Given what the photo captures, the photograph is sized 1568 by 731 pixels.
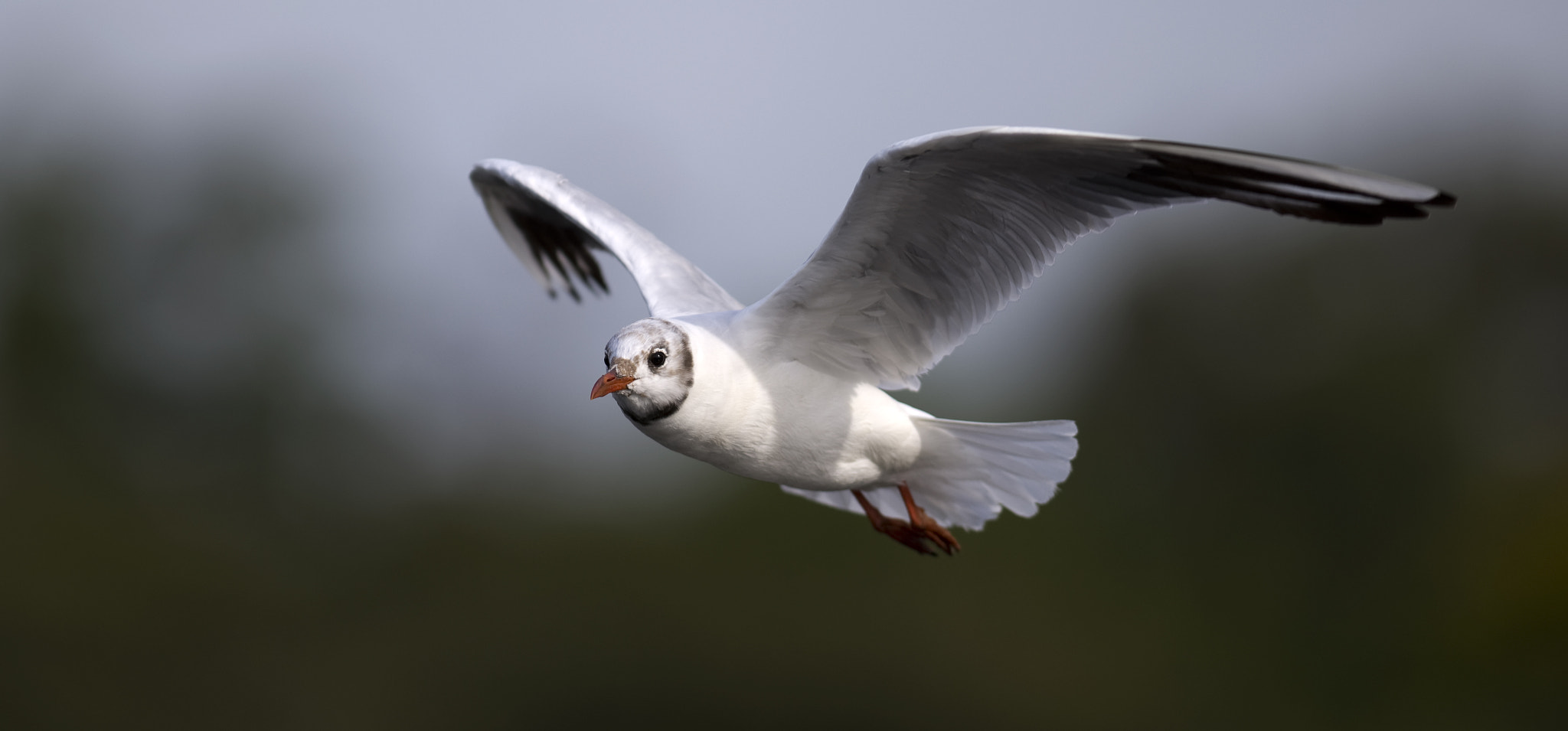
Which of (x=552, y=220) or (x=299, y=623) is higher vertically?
(x=552, y=220)

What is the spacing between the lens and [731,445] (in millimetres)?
4102

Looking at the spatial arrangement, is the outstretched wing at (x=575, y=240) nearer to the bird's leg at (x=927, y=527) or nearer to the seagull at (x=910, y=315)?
the seagull at (x=910, y=315)

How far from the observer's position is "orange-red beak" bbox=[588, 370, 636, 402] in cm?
376

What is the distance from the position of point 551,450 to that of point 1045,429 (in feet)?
81.9

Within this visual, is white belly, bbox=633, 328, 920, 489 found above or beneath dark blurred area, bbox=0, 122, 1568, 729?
above

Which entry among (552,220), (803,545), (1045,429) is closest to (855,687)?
(803,545)

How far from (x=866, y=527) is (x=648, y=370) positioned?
20.8 metres

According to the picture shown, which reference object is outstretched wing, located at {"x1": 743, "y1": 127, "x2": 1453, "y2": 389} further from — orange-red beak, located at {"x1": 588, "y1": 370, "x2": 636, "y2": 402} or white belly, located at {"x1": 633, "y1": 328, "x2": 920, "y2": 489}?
orange-red beak, located at {"x1": 588, "y1": 370, "x2": 636, "y2": 402}

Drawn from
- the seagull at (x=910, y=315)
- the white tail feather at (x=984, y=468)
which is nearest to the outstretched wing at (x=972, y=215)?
the seagull at (x=910, y=315)

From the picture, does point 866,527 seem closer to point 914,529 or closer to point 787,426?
point 914,529

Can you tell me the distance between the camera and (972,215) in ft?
13.3

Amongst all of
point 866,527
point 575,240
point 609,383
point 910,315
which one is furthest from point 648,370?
point 866,527

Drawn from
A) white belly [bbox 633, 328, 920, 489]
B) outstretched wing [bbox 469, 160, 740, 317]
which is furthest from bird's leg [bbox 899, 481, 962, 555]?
outstretched wing [bbox 469, 160, 740, 317]

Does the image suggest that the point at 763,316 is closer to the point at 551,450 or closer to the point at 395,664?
the point at 395,664
